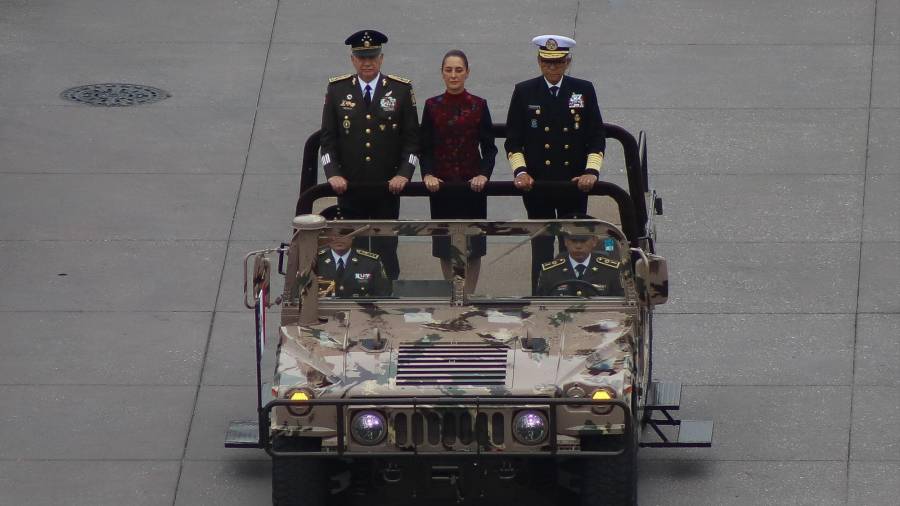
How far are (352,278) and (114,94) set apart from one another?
22.3 ft

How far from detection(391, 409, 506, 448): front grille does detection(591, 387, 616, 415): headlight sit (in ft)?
1.44

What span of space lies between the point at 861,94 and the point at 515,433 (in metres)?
7.93

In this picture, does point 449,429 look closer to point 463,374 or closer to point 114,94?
point 463,374

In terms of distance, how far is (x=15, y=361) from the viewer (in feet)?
36.1

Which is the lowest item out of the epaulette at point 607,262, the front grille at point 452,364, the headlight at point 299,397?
the headlight at point 299,397

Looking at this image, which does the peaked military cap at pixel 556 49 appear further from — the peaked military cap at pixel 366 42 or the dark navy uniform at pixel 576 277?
the dark navy uniform at pixel 576 277

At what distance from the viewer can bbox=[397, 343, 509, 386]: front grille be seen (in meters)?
8.25

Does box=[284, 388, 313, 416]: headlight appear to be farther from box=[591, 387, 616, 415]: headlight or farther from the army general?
the army general

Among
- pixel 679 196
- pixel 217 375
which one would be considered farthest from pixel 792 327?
pixel 217 375

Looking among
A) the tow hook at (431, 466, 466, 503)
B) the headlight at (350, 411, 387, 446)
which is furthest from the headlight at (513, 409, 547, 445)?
the headlight at (350, 411, 387, 446)

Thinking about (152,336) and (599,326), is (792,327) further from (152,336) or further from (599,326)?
(152,336)

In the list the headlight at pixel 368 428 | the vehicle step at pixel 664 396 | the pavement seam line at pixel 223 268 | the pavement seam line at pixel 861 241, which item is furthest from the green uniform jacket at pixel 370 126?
the pavement seam line at pixel 861 241

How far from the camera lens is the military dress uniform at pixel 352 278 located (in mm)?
9062

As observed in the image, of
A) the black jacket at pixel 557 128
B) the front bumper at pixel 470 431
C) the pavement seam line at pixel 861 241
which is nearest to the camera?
the front bumper at pixel 470 431
